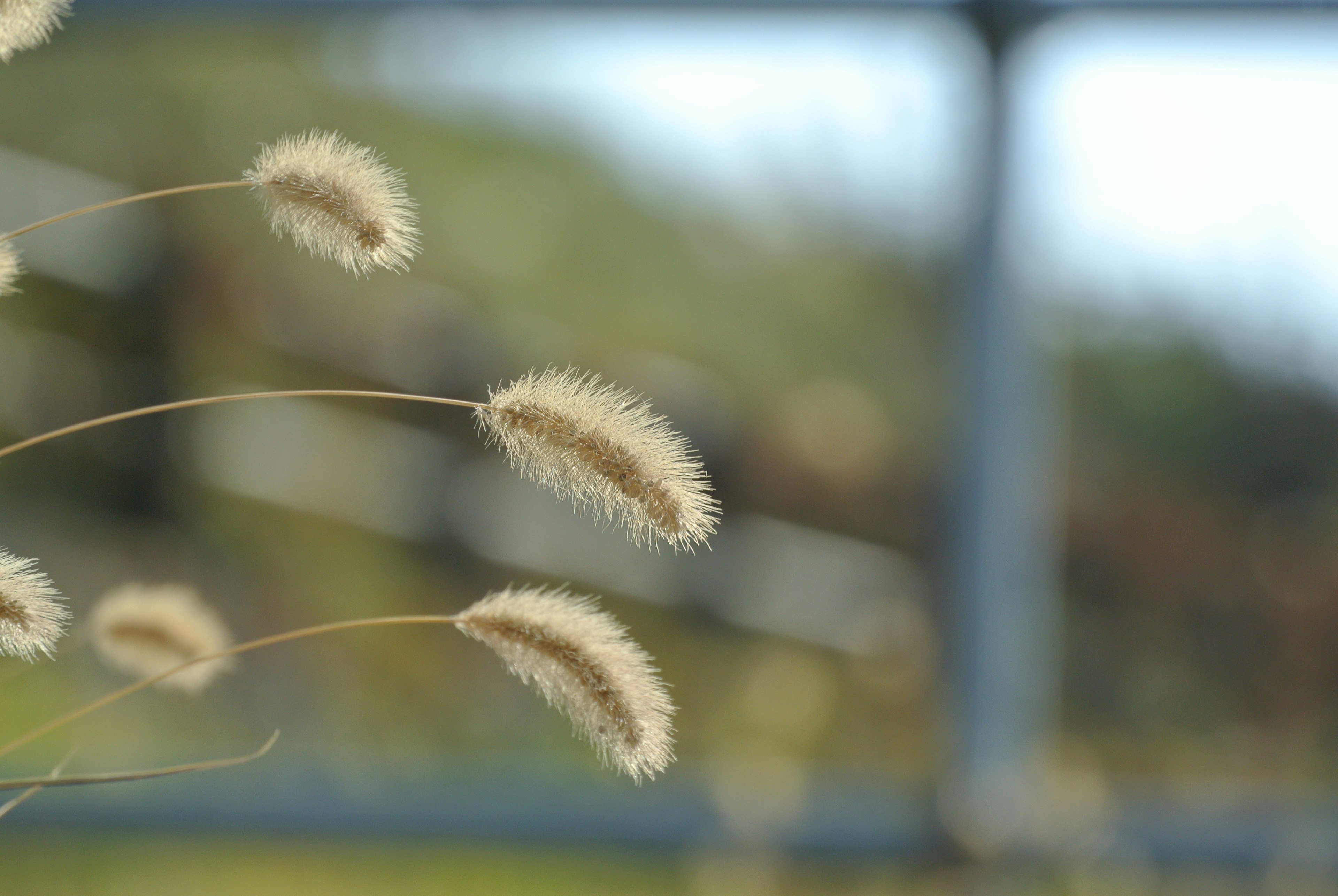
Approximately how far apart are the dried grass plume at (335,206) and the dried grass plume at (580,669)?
0.46 feet

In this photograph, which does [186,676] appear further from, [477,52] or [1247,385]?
[1247,385]

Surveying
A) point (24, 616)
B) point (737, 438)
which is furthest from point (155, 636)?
Result: point (737, 438)

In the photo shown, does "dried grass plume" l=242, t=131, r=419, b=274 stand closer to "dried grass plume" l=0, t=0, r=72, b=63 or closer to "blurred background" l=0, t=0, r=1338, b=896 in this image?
"dried grass plume" l=0, t=0, r=72, b=63

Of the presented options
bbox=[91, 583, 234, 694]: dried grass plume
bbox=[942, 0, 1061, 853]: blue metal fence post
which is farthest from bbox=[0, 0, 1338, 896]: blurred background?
bbox=[91, 583, 234, 694]: dried grass plume

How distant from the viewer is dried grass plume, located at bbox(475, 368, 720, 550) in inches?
15.6

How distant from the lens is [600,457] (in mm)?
405

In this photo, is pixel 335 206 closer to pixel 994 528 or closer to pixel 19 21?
pixel 19 21

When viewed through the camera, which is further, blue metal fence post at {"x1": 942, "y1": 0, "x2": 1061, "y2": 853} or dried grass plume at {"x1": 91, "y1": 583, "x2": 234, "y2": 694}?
blue metal fence post at {"x1": 942, "y1": 0, "x2": 1061, "y2": 853}

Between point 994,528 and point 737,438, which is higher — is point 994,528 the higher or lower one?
the lower one

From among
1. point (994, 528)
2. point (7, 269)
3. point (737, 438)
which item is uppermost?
point (737, 438)

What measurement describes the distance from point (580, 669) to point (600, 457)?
0.08 meters

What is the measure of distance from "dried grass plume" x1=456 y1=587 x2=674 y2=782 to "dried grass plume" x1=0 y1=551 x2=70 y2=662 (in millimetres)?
143

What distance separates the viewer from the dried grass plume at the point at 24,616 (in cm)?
38

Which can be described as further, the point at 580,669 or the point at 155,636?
the point at 155,636
